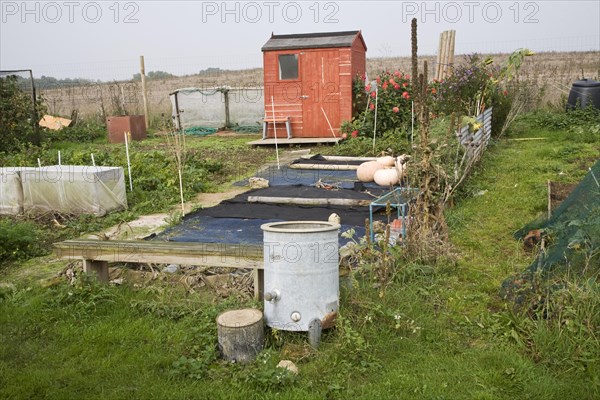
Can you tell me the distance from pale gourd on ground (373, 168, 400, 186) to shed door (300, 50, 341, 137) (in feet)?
20.3

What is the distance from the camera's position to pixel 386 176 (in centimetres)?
870

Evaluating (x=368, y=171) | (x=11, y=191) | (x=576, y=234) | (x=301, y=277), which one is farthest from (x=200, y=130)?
(x=576, y=234)

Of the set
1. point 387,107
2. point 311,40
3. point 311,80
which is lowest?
point 387,107

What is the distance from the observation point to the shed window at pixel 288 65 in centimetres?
1508

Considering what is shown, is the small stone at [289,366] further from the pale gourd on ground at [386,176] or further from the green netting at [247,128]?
the green netting at [247,128]

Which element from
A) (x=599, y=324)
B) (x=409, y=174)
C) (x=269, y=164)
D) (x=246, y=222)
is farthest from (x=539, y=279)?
(x=269, y=164)

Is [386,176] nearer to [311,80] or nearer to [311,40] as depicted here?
[311,80]

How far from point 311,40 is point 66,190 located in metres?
9.16

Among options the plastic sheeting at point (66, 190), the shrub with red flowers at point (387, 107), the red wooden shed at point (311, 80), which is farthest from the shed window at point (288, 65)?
the plastic sheeting at point (66, 190)

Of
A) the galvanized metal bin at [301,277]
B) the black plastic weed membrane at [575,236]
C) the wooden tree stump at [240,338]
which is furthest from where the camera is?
the black plastic weed membrane at [575,236]

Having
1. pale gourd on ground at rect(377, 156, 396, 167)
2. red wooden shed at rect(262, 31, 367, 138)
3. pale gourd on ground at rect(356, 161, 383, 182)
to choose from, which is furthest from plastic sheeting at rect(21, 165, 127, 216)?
red wooden shed at rect(262, 31, 367, 138)

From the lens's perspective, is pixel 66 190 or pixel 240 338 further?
pixel 66 190

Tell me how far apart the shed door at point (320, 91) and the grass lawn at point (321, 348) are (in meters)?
10.3

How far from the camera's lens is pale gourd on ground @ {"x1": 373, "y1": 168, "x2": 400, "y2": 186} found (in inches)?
338
